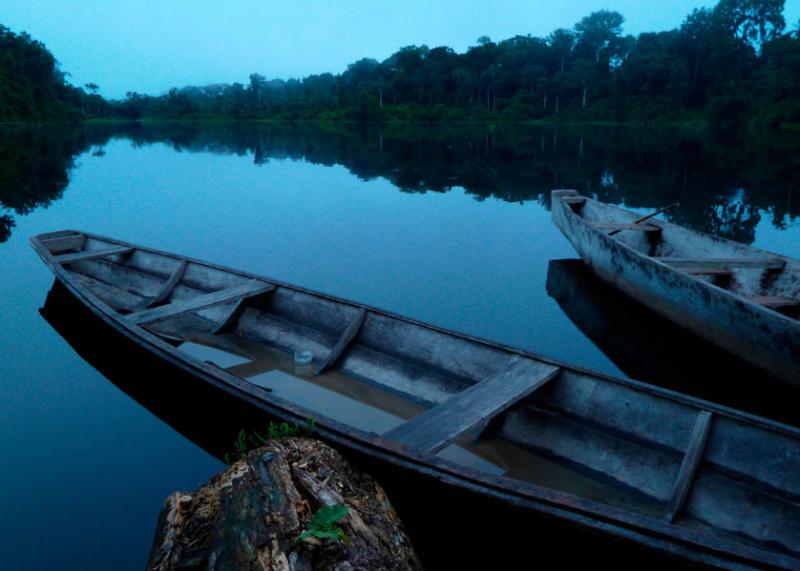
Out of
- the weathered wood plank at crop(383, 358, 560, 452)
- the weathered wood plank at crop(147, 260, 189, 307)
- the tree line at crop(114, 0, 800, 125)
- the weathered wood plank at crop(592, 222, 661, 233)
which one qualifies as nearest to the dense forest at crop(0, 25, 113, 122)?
the tree line at crop(114, 0, 800, 125)

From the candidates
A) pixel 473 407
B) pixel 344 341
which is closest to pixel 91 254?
pixel 344 341

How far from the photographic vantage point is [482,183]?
71.6 ft

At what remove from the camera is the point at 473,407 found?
386cm

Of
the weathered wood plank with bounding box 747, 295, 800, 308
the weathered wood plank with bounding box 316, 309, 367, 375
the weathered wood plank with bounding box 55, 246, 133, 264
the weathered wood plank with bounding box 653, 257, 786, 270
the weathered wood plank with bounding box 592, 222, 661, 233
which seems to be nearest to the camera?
the weathered wood plank with bounding box 316, 309, 367, 375

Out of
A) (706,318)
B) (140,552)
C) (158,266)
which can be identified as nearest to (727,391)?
(706,318)

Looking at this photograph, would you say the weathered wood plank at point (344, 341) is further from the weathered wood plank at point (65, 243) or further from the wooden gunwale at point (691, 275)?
the weathered wood plank at point (65, 243)

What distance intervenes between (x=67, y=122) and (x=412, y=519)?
304 ft

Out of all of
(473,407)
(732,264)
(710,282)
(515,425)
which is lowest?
(515,425)

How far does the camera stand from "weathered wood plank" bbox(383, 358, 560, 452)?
353cm

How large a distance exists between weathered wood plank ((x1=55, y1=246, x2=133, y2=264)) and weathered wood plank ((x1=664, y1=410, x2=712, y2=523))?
8.13 metres

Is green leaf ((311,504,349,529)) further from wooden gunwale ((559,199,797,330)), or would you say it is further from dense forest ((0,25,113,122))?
dense forest ((0,25,113,122))

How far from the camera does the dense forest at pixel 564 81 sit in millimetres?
50906

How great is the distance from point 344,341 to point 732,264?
533 centimetres

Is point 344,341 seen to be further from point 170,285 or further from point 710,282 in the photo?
point 710,282
